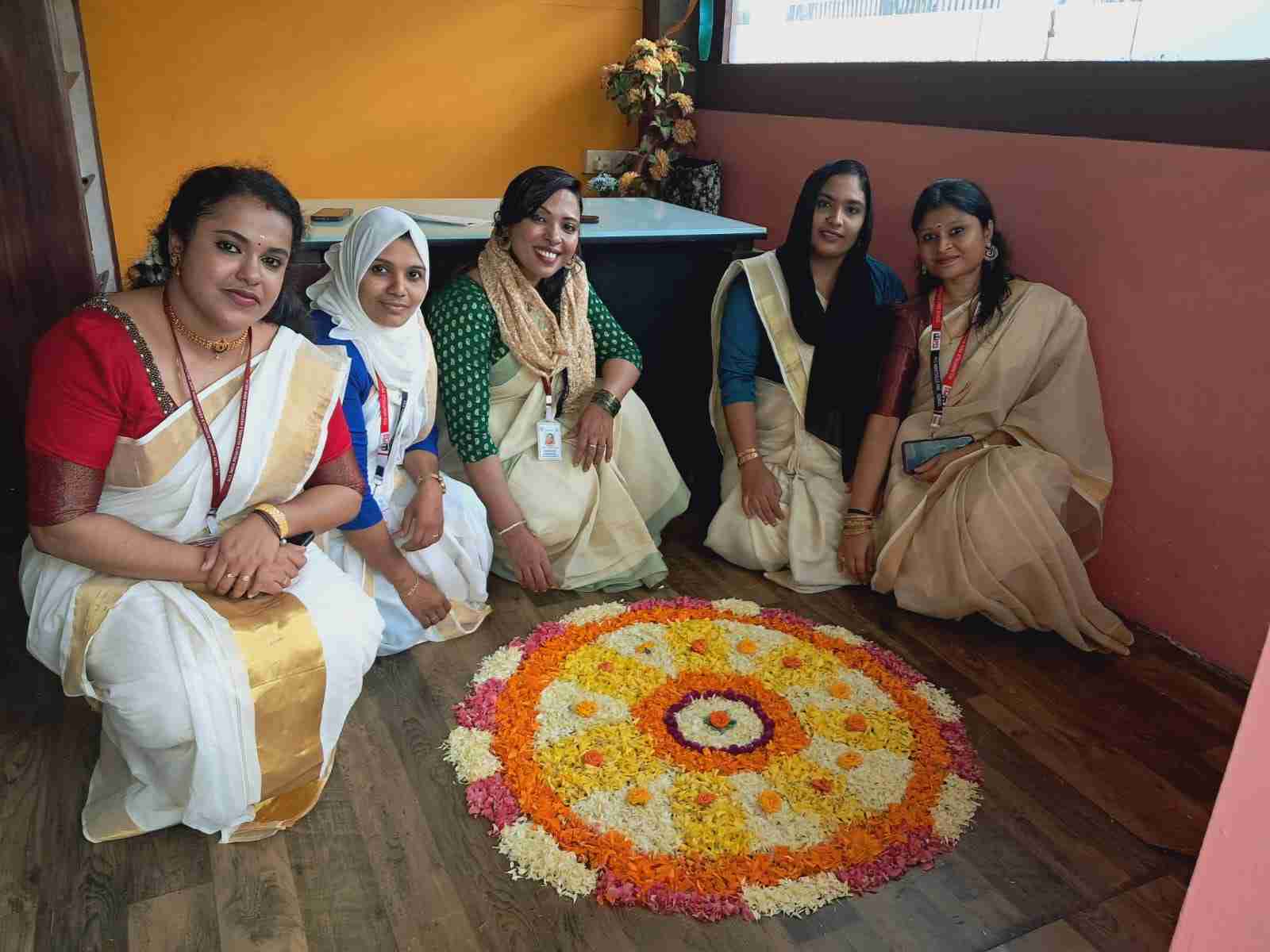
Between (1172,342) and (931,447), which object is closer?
(1172,342)

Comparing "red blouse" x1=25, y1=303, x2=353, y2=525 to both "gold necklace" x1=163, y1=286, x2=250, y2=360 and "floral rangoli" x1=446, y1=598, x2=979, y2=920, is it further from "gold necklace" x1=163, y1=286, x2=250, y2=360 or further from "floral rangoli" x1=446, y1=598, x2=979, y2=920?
"floral rangoli" x1=446, y1=598, x2=979, y2=920

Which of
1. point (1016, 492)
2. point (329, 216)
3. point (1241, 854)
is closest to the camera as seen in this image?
point (1241, 854)

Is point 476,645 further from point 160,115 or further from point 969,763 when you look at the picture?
point 160,115

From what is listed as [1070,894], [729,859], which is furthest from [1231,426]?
[729,859]

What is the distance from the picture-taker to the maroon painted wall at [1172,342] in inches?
87.8

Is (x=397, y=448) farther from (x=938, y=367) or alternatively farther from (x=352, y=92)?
(x=352, y=92)

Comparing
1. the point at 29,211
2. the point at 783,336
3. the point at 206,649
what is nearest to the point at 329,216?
the point at 29,211

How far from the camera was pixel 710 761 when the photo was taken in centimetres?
191

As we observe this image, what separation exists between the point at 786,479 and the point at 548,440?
0.70 meters

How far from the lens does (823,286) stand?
2.73 meters

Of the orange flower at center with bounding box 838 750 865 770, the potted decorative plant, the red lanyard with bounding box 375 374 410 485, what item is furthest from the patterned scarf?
the potted decorative plant

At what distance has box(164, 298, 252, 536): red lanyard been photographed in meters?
1.61

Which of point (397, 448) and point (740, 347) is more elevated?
point (740, 347)

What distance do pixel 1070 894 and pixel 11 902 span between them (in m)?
1.70
